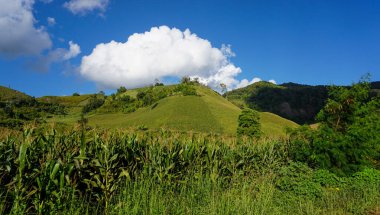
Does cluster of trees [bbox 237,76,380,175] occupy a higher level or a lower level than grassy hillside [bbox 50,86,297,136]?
lower

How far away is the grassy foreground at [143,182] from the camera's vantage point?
23.1 ft

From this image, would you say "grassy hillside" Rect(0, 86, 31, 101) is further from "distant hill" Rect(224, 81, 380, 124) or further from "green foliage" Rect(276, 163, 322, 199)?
"green foliage" Rect(276, 163, 322, 199)

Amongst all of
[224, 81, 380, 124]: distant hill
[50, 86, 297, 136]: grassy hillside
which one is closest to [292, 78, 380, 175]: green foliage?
[50, 86, 297, 136]: grassy hillside

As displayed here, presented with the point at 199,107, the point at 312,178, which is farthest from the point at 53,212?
the point at 199,107

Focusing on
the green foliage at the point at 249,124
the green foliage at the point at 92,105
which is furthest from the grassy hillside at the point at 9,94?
the green foliage at the point at 249,124

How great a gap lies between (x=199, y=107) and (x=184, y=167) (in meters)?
78.6

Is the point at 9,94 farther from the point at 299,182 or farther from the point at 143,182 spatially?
the point at 299,182

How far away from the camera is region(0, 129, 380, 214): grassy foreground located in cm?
704

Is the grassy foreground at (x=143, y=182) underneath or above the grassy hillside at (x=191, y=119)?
underneath

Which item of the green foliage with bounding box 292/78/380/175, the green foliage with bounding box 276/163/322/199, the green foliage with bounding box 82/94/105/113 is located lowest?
the green foliage with bounding box 276/163/322/199

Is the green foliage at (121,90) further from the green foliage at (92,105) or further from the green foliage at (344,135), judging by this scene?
the green foliage at (344,135)

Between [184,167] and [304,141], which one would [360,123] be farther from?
[184,167]

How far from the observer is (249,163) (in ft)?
52.6

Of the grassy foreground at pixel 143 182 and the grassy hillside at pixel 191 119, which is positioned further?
the grassy hillside at pixel 191 119
